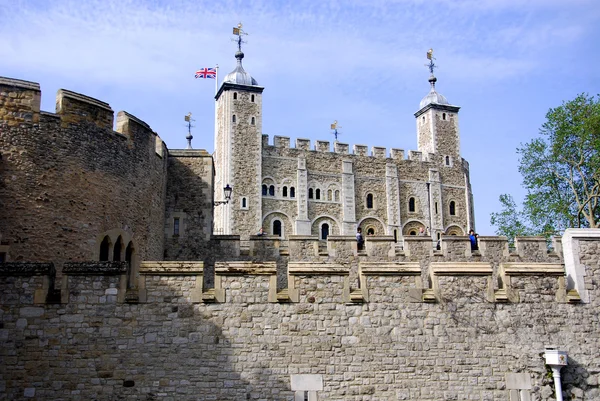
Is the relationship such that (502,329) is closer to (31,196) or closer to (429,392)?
(429,392)

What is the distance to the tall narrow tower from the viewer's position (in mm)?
63484

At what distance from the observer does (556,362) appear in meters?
11.4

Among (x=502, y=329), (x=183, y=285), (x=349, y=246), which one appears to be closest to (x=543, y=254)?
(x=349, y=246)

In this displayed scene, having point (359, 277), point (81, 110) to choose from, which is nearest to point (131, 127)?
point (81, 110)

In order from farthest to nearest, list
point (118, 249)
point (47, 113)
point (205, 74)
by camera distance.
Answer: point (205, 74) → point (118, 249) → point (47, 113)

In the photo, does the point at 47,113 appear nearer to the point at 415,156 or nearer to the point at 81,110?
the point at 81,110

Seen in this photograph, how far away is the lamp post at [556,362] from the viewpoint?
37.3ft

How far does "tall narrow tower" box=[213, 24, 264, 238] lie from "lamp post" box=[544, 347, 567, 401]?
2023 inches

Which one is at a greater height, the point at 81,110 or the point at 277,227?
the point at 277,227

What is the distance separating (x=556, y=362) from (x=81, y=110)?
942cm

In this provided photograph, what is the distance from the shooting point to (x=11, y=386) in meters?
10.7

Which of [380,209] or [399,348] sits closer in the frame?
[399,348]

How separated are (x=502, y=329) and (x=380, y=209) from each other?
59008 millimetres

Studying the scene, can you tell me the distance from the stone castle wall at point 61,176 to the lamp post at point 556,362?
8069 mm
